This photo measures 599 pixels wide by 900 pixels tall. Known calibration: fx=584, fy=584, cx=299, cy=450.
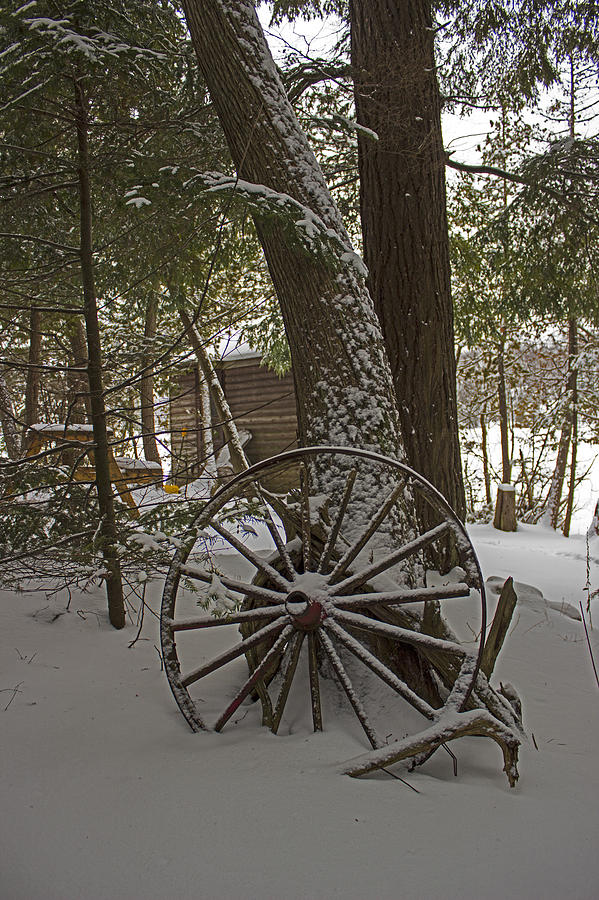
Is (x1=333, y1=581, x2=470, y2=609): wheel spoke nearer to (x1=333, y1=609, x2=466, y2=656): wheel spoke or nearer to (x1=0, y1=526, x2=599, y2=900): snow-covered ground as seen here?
(x1=333, y1=609, x2=466, y2=656): wheel spoke

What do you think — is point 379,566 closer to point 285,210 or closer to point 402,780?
point 402,780

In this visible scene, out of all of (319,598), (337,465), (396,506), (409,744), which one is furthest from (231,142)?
(409,744)

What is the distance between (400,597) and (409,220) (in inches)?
132

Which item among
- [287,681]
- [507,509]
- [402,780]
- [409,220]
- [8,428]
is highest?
[409,220]

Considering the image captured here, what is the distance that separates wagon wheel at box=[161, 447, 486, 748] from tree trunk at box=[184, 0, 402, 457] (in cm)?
29

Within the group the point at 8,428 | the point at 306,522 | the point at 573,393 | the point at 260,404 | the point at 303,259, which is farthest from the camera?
the point at 260,404

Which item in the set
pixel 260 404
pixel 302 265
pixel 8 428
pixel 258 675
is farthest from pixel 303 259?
pixel 260 404

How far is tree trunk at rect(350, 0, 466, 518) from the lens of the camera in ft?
15.0

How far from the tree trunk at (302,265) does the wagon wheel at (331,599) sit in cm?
29

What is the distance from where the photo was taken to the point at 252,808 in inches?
76.3

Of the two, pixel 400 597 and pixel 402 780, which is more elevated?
pixel 400 597

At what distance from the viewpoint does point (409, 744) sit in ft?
7.04

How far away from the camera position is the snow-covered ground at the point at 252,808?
167 centimetres

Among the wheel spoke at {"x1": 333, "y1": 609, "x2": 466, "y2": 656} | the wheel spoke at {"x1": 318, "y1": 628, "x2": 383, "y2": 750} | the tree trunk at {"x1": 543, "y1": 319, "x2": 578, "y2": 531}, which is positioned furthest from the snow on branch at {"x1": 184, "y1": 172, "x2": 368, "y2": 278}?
the tree trunk at {"x1": 543, "y1": 319, "x2": 578, "y2": 531}
